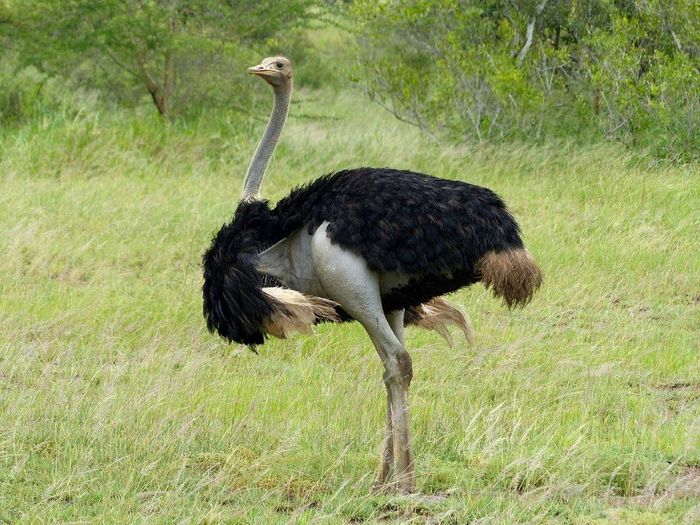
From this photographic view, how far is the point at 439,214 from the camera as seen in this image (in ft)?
13.2

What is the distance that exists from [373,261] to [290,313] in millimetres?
311

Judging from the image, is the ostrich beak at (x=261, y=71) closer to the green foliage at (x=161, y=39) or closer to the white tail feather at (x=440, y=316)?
the white tail feather at (x=440, y=316)

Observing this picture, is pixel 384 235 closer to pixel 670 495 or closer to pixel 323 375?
pixel 670 495

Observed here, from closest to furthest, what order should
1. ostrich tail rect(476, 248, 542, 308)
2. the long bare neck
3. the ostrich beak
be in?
ostrich tail rect(476, 248, 542, 308) < the long bare neck < the ostrich beak

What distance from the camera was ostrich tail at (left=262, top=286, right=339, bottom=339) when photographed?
4008mm

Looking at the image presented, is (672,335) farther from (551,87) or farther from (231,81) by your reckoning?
(231,81)

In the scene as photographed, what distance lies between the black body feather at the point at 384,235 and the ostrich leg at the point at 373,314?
0.05 meters

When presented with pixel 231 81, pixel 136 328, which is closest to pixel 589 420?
pixel 136 328

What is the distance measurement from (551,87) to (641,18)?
0.99 m

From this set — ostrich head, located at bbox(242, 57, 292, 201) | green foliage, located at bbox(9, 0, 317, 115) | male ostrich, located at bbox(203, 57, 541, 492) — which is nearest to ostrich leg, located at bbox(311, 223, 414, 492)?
male ostrich, located at bbox(203, 57, 541, 492)

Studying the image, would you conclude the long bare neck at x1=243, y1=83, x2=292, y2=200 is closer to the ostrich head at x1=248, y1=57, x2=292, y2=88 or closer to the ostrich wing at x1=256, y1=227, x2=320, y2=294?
the ostrich head at x1=248, y1=57, x2=292, y2=88

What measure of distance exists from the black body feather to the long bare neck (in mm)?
333

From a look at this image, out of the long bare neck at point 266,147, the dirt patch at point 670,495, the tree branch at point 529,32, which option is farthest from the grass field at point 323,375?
the tree branch at point 529,32

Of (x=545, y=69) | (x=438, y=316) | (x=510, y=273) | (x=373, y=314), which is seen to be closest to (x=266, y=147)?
(x=438, y=316)
